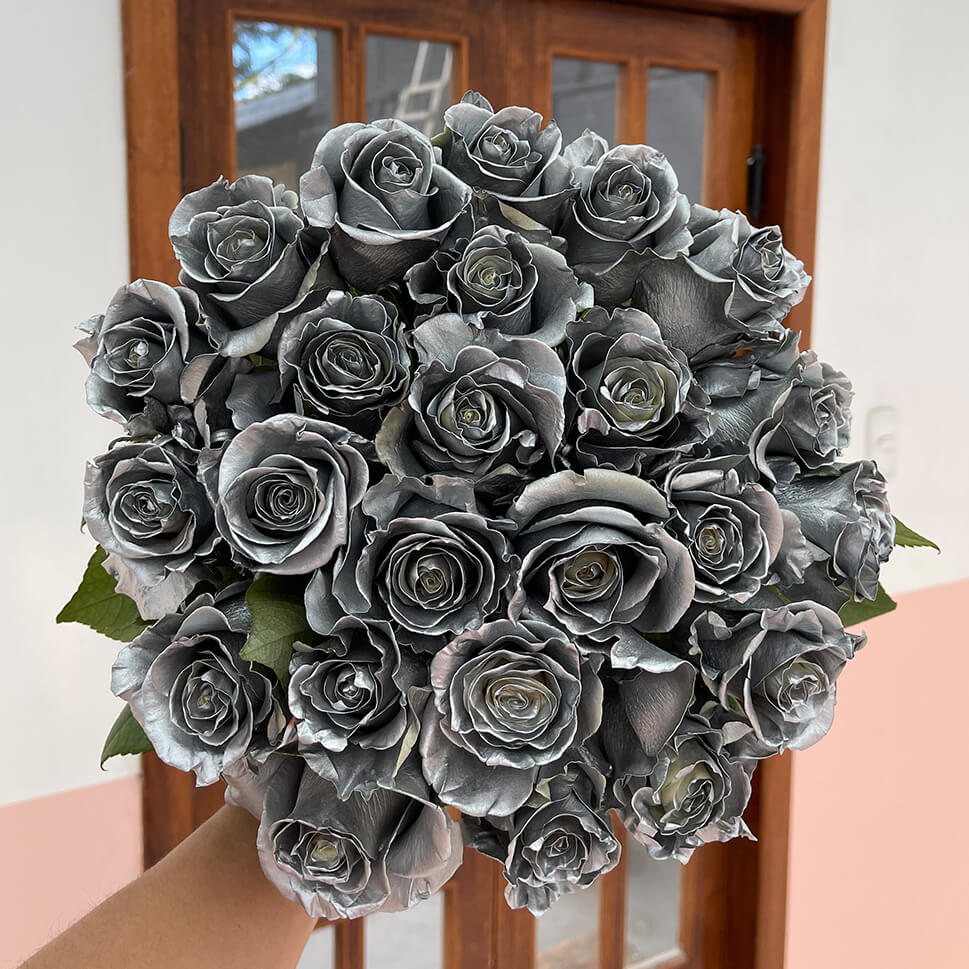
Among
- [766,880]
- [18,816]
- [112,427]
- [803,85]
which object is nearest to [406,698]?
[112,427]

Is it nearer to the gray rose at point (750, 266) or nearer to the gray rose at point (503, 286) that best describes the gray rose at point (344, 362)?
the gray rose at point (503, 286)

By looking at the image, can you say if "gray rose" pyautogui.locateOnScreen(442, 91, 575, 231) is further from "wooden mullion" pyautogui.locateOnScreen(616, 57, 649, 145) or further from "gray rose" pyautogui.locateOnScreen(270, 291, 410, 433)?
"wooden mullion" pyautogui.locateOnScreen(616, 57, 649, 145)

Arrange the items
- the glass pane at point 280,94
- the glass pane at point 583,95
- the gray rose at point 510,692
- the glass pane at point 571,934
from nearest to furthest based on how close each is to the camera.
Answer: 1. the gray rose at point 510,692
2. the glass pane at point 280,94
3. the glass pane at point 583,95
4. the glass pane at point 571,934

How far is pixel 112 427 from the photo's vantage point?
1.14m

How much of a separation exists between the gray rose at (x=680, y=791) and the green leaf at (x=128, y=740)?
0.91 ft

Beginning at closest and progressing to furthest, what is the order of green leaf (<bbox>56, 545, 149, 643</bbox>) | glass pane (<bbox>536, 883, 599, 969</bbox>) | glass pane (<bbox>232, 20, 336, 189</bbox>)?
1. green leaf (<bbox>56, 545, 149, 643</bbox>)
2. glass pane (<bbox>232, 20, 336, 189</bbox>)
3. glass pane (<bbox>536, 883, 599, 969</bbox>)

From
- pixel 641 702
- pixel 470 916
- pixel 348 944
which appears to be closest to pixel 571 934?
pixel 470 916

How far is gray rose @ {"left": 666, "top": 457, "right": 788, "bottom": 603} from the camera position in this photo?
1.41ft

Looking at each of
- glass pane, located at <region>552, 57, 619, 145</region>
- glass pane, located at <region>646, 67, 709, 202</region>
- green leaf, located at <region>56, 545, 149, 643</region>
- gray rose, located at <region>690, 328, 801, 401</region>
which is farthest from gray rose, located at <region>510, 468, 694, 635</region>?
glass pane, located at <region>646, 67, 709, 202</region>

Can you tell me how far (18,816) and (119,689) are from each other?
88cm

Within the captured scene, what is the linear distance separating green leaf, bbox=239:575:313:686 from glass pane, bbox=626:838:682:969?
150 centimetres

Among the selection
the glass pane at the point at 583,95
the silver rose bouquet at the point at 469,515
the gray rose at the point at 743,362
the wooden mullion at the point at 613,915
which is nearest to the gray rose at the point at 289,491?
the silver rose bouquet at the point at 469,515

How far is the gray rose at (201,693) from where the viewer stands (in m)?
0.43

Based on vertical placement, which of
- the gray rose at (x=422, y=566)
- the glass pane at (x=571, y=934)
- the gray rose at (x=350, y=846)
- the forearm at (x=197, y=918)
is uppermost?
the gray rose at (x=422, y=566)
